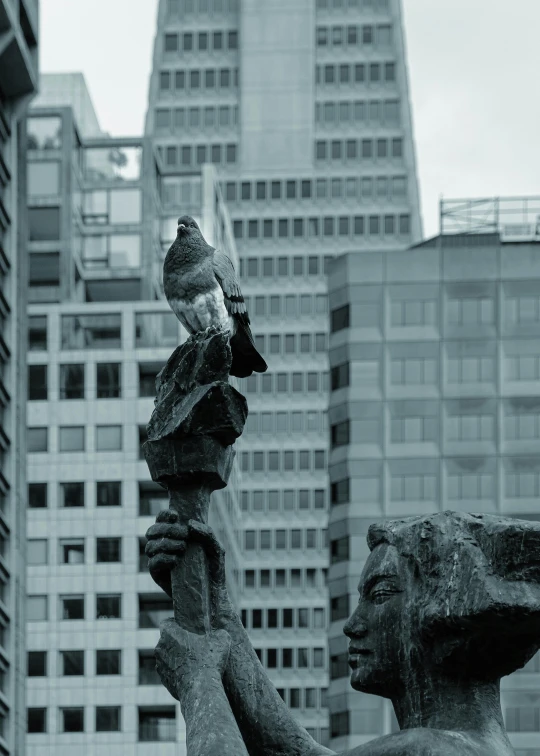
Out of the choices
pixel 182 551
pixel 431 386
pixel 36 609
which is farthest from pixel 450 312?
pixel 182 551

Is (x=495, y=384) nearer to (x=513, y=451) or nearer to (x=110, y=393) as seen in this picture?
(x=513, y=451)

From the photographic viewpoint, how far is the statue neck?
26.5ft

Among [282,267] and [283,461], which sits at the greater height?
[282,267]

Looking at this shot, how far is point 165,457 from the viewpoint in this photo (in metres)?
8.62

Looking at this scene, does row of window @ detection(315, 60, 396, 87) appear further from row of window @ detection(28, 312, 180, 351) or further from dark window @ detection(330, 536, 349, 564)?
dark window @ detection(330, 536, 349, 564)

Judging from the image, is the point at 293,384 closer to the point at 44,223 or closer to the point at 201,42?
the point at 201,42

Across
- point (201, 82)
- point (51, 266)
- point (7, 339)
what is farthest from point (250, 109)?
point (7, 339)

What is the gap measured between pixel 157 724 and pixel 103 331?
27392 mm

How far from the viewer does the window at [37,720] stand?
127019 mm

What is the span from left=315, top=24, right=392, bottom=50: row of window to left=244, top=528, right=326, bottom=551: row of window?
46894 mm

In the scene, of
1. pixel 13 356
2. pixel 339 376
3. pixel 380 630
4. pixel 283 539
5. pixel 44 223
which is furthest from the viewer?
pixel 283 539

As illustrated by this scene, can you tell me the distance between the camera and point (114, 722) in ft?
413

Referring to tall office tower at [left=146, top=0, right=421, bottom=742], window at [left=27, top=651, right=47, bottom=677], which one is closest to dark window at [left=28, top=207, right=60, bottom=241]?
window at [left=27, top=651, right=47, bottom=677]

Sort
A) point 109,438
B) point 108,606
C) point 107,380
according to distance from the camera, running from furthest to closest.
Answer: point 107,380 → point 109,438 → point 108,606
